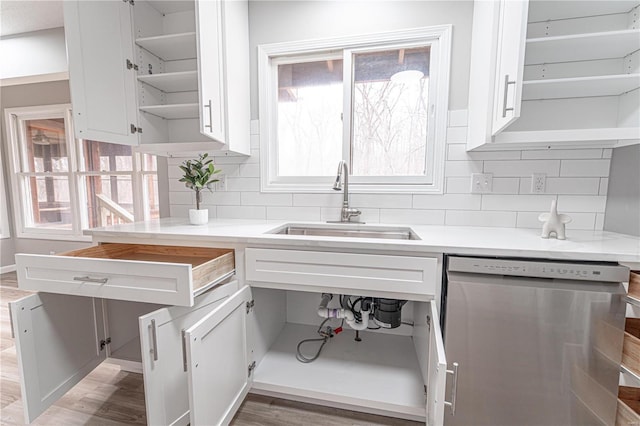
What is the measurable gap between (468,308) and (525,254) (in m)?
0.29

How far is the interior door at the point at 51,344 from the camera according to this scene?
1.08m

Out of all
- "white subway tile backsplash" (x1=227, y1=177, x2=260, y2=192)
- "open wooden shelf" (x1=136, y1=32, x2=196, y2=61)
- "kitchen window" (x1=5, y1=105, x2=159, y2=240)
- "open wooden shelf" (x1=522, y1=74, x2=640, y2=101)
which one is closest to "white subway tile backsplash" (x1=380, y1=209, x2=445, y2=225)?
"open wooden shelf" (x1=522, y1=74, x2=640, y2=101)

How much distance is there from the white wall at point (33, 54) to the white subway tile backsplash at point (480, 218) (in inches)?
140

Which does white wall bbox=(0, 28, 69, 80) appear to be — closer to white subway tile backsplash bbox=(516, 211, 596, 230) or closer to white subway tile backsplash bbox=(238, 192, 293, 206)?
white subway tile backsplash bbox=(238, 192, 293, 206)

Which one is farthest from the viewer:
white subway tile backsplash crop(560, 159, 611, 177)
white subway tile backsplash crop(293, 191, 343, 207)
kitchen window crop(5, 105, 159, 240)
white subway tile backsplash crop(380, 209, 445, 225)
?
kitchen window crop(5, 105, 159, 240)

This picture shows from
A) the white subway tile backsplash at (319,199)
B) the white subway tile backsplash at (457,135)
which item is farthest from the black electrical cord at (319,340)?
the white subway tile backsplash at (457,135)

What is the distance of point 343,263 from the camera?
45.8 inches

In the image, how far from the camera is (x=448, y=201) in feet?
5.31

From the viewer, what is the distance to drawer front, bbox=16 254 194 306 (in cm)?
99

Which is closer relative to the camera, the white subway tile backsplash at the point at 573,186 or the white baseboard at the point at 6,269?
the white subway tile backsplash at the point at 573,186

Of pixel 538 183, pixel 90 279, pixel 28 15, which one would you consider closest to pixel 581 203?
pixel 538 183

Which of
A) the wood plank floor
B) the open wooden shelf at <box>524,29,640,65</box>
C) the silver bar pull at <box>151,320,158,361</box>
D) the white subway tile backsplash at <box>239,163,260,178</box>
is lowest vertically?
the wood plank floor

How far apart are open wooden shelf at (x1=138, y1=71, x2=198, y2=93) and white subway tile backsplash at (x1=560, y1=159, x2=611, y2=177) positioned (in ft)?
6.88

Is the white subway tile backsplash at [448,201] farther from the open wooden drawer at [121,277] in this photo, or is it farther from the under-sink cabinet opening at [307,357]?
the open wooden drawer at [121,277]
